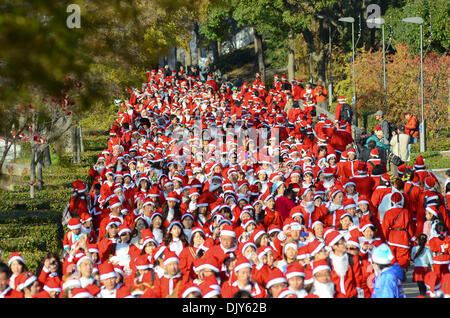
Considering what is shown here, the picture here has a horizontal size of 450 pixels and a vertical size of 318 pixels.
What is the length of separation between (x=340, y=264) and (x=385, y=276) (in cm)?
105

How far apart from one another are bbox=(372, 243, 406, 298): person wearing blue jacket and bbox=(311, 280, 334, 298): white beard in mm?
497

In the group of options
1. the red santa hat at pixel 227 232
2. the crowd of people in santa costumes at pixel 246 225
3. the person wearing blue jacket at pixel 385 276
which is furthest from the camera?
the red santa hat at pixel 227 232

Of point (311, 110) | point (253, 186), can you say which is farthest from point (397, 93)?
point (253, 186)

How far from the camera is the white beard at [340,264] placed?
940 centimetres

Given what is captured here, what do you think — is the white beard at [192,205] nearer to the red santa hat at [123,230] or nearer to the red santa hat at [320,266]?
the red santa hat at [123,230]

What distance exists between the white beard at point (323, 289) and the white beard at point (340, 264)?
32.8 inches

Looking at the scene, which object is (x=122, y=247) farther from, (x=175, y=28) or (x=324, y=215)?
(x=175, y=28)

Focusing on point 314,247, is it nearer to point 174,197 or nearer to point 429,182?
point 174,197

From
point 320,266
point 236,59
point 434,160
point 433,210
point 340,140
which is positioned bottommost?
point 320,266

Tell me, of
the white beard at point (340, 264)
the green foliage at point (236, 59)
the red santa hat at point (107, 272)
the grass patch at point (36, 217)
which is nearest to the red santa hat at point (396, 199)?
the white beard at point (340, 264)

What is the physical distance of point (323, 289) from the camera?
8516mm

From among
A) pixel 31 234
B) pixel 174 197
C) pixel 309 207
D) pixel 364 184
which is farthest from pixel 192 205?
pixel 364 184

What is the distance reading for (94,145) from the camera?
3344cm

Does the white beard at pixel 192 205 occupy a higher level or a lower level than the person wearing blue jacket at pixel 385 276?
higher
